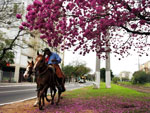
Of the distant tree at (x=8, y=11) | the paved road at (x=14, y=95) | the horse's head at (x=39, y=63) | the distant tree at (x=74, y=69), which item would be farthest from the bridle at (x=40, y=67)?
the distant tree at (x=74, y=69)

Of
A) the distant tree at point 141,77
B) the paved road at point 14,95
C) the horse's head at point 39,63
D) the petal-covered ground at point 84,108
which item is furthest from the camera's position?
the distant tree at point 141,77

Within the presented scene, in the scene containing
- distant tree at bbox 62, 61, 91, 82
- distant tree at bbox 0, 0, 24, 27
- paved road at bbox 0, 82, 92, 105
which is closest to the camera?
paved road at bbox 0, 82, 92, 105

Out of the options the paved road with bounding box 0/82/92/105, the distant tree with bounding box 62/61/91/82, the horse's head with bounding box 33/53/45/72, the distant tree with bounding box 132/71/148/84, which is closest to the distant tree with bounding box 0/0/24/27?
the paved road with bounding box 0/82/92/105

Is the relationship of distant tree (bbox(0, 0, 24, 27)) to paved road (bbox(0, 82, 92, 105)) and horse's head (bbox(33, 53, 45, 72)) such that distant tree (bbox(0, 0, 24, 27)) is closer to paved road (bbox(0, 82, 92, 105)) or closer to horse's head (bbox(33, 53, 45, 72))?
paved road (bbox(0, 82, 92, 105))

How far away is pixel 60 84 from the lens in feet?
23.8

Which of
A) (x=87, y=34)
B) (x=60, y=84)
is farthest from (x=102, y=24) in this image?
(x=60, y=84)

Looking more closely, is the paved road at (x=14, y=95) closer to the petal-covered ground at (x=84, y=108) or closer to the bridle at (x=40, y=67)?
the petal-covered ground at (x=84, y=108)

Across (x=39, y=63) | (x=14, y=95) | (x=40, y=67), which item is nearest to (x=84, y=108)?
(x=40, y=67)

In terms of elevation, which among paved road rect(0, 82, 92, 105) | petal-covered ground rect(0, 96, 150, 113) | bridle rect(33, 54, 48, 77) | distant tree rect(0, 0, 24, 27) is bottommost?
→ paved road rect(0, 82, 92, 105)

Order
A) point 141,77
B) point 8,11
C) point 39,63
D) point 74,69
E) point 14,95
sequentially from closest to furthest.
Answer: point 39,63 → point 14,95 → point 8,11 → point 141,77 → point 74,69

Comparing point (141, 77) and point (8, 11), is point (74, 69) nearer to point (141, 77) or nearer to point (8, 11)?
point (141, 77)

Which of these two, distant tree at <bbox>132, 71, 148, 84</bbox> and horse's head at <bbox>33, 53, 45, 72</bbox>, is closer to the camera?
horse's head at <bbox>33, 53, 45, 72</bbox>

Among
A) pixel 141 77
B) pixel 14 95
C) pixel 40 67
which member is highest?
pixel 40 67

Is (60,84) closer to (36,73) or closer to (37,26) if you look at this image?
(36,73)
